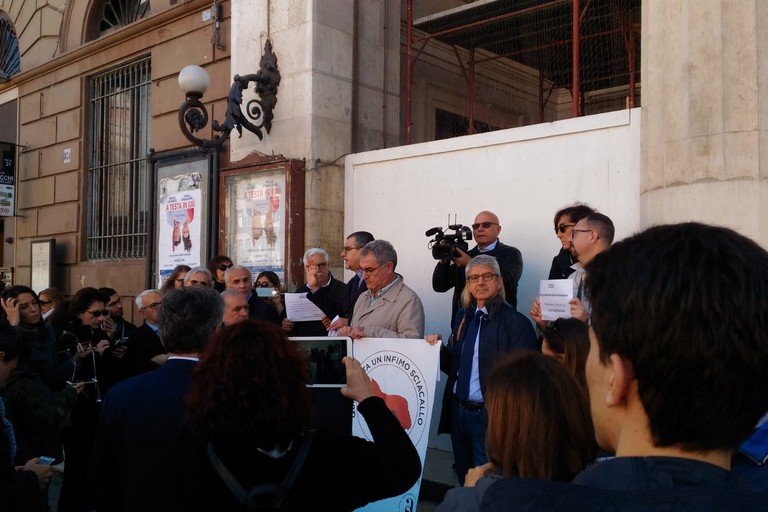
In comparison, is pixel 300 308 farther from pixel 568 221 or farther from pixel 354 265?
pixel 568 221

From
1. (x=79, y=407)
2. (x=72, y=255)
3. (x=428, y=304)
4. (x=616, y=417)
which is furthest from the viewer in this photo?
(x=72, y=255)

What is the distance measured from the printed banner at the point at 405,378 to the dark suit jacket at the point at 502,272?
0.79 metres

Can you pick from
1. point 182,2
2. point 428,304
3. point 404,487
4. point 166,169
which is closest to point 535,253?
point 428,304

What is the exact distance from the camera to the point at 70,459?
5.34m

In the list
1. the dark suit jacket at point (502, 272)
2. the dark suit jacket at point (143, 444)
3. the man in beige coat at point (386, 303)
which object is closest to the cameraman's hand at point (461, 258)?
the dark suit jacket at point (502, 272)

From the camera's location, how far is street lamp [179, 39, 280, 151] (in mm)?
8164

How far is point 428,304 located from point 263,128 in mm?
3002

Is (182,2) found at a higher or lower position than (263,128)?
higher

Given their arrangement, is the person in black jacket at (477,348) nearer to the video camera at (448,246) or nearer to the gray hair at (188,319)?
the video camera at (448,246)

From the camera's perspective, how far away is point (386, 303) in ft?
17.9

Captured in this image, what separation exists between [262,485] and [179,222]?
825cm

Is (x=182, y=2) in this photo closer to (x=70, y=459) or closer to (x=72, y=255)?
(x=72, y=255)

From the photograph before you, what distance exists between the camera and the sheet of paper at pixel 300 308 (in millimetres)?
5957

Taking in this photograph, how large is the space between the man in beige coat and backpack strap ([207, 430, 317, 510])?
3.21 metres
